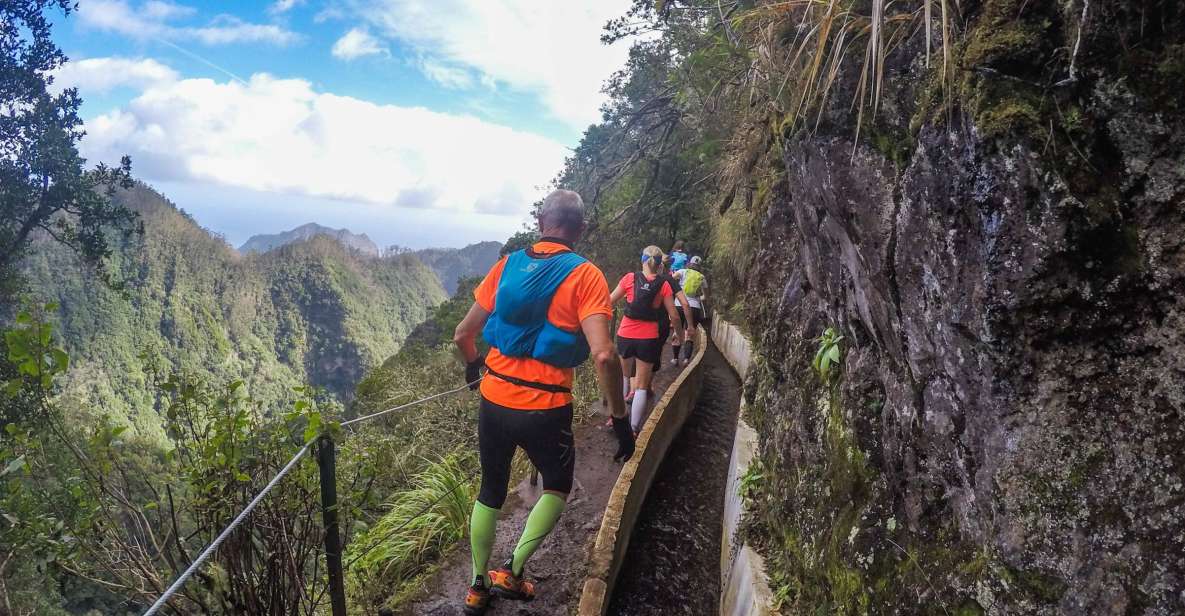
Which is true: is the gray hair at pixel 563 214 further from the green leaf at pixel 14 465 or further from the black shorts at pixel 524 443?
the green leaf at pixel 14 465

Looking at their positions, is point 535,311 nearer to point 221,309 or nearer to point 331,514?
point 331,514

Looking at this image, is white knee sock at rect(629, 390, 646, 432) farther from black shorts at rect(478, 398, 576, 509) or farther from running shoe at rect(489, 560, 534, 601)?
black shorts at rect(478, 398, 576, 509)

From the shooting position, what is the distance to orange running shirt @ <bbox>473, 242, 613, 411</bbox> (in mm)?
2748

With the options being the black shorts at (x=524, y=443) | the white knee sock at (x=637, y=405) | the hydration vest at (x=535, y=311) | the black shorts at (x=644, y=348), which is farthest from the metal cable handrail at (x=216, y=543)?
the black shorts at (x=644, y=348)

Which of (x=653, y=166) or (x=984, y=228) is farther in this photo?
(x=653, y=166)

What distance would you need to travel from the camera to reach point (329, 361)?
10650cm

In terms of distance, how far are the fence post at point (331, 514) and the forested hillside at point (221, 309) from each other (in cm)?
8243

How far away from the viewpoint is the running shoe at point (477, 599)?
10.2 feet

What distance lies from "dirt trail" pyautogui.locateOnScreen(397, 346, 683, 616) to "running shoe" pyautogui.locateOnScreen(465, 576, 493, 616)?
0.10m

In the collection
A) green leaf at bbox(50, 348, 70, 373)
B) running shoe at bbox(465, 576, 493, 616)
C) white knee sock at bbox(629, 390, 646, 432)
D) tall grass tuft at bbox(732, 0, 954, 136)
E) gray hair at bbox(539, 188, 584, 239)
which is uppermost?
tall grass tuft at bbox(732, 0, 954, 136)

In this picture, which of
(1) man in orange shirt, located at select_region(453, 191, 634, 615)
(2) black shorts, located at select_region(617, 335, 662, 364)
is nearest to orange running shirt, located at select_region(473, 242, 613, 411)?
(1) man in orange shirt, located at select_region(453, 191, 634, 615)

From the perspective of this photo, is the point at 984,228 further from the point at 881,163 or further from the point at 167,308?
the point at 167,308

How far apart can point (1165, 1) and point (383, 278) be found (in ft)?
467

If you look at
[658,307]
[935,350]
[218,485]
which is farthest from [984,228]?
[658,307]
